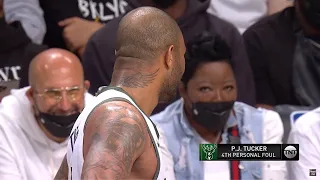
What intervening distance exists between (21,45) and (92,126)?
52.6 inches

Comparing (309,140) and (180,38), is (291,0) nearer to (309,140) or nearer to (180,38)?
(309,140)

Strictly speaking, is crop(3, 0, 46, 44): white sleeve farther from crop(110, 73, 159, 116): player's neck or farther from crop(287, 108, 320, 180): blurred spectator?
crop(110, 73, 159, 116): player's neck

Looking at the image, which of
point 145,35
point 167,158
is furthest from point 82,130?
point 167,158

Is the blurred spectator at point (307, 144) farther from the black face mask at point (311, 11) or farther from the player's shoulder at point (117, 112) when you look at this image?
the player's shoulder at point (117, 112)

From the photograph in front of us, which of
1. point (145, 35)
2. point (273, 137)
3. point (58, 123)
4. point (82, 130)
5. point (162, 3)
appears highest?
point (145, 35)

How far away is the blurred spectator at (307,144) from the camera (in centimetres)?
233

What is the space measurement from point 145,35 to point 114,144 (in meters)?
0.27

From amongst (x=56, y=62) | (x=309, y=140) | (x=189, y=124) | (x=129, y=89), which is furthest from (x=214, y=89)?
(x=129, y=89)

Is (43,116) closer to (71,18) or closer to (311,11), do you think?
(71,18)

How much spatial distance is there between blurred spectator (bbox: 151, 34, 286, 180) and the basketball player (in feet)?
2.52

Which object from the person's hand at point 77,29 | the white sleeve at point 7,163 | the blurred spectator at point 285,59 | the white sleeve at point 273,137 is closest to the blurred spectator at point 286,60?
the blurred spectator at point 285,59

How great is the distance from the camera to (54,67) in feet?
7.98

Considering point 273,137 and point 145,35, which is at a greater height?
point 145,35

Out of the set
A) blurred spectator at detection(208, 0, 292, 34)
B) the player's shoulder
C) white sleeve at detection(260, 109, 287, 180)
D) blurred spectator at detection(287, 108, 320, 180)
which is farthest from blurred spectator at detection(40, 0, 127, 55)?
the player's shoulder
